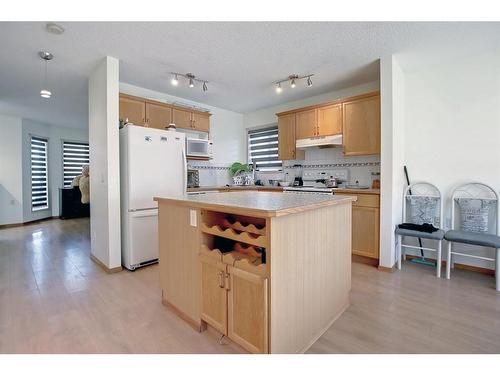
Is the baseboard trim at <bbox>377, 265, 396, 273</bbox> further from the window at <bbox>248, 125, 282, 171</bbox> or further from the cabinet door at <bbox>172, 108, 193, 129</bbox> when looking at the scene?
the cabinet door at <bbox>172, 108, 193, 129</bbox>

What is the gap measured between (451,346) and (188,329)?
1.71 m

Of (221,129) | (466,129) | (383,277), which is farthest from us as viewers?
(221,129)

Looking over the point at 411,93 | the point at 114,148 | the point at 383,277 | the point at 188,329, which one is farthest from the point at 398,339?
the point at 114,148

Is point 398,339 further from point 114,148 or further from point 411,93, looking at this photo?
point 114,148

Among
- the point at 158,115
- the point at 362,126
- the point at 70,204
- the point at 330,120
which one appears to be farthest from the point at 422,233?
the point at 70,204

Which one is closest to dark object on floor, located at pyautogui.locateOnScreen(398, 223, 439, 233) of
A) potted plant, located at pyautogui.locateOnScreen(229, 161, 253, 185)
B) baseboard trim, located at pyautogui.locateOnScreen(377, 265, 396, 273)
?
baseboard trim, located at pyautogui.locateOnScreen(377, 265, 396, 273)

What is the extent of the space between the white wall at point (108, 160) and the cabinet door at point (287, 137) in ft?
8.36

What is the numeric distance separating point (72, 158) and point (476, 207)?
8746 mm

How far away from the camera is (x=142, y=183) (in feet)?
9.67

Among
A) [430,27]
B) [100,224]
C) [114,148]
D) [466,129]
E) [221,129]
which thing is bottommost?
[100,224]

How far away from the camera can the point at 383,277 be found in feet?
8.80

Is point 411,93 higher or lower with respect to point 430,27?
lower

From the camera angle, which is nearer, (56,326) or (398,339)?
(398,339)

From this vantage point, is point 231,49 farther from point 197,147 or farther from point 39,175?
point 39,175
